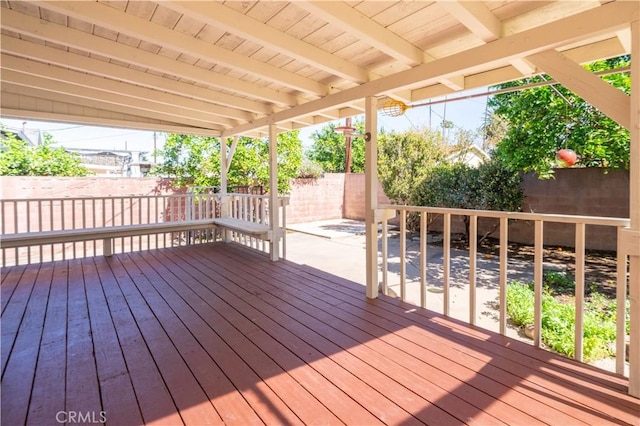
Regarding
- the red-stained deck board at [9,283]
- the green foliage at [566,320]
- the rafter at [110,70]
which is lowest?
the green foliage at [566,320]

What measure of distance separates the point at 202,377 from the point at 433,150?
743 cm

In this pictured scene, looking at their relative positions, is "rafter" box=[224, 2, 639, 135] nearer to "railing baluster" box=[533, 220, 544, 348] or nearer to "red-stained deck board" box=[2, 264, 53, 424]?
"railing baluster" box=[533, 220, 544, 348]

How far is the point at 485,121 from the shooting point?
8656mm

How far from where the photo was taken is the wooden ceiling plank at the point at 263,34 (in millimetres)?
1949

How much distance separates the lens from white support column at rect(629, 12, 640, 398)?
5.31 feet

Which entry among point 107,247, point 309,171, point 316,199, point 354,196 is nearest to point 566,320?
point 107,247

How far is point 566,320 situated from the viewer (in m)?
3.48

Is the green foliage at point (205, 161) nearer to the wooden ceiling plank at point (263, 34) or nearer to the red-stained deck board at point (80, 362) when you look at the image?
the red-stained deck board at point (80, 362)

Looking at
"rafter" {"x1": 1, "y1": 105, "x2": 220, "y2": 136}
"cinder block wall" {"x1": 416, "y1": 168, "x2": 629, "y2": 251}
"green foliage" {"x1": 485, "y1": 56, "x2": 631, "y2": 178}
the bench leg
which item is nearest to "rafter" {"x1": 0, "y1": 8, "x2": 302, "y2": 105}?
"rafter" {"x1": 1, "y1": 105, "x2": 220, "y2": 136}

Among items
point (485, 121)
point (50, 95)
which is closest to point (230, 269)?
point (50, 95)

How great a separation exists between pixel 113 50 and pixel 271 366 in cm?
258

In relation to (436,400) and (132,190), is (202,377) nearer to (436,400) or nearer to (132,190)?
(436,400)

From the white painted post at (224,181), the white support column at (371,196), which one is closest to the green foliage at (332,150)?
the white painted post at (224,181)

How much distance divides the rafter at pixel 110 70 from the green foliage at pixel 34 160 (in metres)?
6.40
